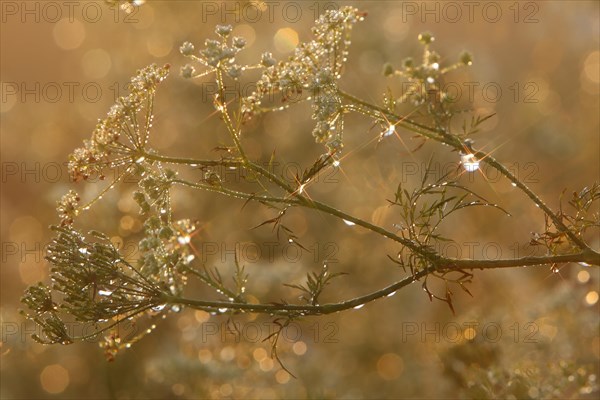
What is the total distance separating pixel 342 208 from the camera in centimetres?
881

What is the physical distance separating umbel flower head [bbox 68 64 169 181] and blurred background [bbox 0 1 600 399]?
192 centimetres

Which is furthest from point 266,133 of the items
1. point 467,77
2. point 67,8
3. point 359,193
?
point 67,8

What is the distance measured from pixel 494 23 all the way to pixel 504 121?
278 cm

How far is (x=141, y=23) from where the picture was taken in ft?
38.7

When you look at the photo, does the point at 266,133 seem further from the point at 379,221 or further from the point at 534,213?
the point at 534,213

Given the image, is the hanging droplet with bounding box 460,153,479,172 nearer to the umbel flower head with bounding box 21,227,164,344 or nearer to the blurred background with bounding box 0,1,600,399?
the umbel flower head with bounding box 21,227,164,344

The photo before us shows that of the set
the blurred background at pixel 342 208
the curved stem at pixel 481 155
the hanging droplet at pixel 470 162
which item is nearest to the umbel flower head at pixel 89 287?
the curved stem at pixel 481 155

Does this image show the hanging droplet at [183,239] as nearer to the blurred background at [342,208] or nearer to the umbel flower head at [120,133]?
the umbel flower head at [120,133]

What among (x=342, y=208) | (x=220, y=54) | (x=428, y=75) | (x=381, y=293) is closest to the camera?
(x=381, y=293)

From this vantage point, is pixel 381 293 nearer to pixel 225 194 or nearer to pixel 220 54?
pixel 225 194

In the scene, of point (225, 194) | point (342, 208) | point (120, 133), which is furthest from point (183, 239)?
point (342, 208)

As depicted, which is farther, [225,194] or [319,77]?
[319,77]

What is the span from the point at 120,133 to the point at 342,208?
6450 mm

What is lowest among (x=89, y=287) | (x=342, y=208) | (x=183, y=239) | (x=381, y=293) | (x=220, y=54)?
(x=381, y=293)
